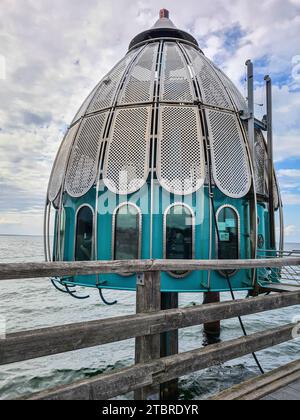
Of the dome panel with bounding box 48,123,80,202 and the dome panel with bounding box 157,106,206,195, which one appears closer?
the dome panel with bounding box 157,106,206,195

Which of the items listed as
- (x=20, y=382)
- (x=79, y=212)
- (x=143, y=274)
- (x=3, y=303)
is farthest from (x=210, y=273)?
(x=3, y=303)

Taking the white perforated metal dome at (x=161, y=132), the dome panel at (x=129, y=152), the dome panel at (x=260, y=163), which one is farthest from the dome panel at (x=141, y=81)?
the dome panel at (x=260, y=163)

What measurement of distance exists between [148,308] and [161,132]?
4613mm

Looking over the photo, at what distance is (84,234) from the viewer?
6816 mm

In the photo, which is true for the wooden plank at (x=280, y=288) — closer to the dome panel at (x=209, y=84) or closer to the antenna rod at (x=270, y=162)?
the antenna rod at (x=270, y=162)

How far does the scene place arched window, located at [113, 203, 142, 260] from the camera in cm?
623

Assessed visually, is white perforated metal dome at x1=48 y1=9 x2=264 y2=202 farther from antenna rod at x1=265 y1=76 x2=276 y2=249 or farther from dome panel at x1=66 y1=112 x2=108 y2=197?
antenna rod at x1=265 y1=76 x2=276 y2=249

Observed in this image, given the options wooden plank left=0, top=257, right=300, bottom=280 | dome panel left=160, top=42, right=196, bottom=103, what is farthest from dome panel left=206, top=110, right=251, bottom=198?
wooden plank left=0, top=257, right=300, bottom=280

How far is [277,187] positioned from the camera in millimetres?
8617

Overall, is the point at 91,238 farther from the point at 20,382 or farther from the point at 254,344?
the point at 20,382

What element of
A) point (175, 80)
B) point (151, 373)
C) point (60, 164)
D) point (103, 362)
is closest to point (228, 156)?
point (175, 80)

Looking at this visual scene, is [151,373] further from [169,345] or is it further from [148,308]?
[169,345]

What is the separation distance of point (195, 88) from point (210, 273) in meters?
4.34

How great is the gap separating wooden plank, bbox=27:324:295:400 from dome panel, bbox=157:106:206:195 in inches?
138
